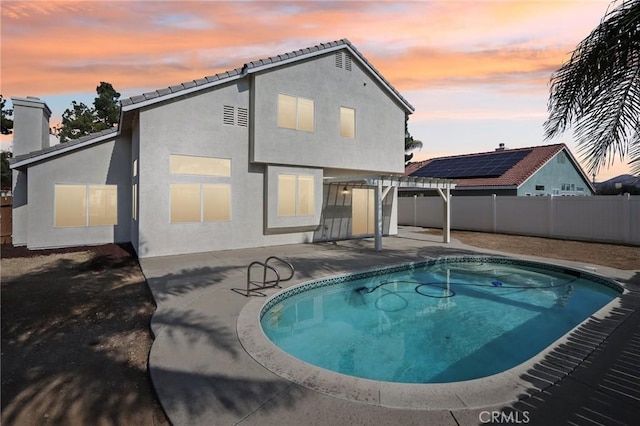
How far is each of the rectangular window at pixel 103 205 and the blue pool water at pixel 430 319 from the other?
10.7 metres

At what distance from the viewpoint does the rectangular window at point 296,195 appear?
14.6m

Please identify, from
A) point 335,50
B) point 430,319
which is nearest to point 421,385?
point 430,319

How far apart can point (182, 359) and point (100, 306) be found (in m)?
3.81

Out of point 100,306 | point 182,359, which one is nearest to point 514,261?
point 182,359

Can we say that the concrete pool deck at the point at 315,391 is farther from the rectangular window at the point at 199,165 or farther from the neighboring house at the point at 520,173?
the neighboring house at the point at 520,173

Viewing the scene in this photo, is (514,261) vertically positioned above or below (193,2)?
below

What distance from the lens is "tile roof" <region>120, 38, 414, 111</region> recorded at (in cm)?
1167

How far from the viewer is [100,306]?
23.6ft

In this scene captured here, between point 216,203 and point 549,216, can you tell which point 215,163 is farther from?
point 549,216

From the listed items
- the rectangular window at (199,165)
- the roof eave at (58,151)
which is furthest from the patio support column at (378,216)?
the roof eave at (58,151)

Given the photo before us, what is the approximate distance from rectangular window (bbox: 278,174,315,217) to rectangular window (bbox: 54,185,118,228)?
745cm

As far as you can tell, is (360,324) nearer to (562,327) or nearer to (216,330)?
(216,330)

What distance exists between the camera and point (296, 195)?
15.0 m


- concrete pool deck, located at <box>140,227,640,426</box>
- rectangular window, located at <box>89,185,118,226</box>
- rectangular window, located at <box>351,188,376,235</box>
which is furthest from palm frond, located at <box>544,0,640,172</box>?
rectangular window, located at <box>89,185,118,226</box>
